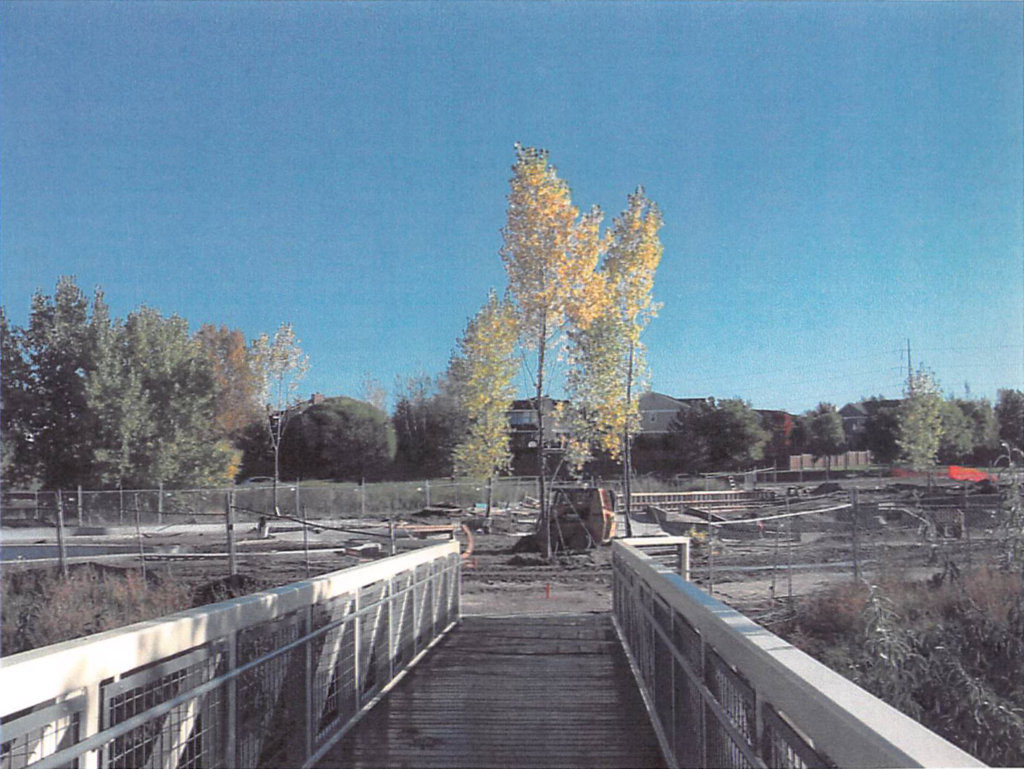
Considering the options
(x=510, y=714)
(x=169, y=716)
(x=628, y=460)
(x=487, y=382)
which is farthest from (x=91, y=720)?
(x=487, y=382)

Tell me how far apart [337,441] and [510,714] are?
854 centimetres

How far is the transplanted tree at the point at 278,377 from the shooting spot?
12307mm

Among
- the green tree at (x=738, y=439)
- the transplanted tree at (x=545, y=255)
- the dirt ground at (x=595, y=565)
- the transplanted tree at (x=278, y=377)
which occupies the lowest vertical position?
the dirt ground at (x=595, y=565)

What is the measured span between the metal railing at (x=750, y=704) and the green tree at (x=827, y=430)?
457 centimetres

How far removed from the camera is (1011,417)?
6332 mm

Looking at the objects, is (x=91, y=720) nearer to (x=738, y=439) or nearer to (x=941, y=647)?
(x=941, y=647)

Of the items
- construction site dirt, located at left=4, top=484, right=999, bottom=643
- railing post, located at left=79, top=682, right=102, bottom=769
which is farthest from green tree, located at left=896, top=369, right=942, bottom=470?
railing post, located at left=79, top=682, right=102, bottom=769

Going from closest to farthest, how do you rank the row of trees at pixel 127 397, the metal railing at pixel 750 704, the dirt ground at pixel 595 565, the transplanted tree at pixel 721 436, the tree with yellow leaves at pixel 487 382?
the metal railing at pixel 750 704, the dirt ground at pixel 595 565, the transplanted tree at pixel 721 436, the row of trees at pixel 127 397, the tree with yellow leaves at pixel 487 382

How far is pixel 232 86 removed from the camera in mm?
9219

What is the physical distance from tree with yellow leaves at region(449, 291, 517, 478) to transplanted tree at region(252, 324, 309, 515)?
298cm

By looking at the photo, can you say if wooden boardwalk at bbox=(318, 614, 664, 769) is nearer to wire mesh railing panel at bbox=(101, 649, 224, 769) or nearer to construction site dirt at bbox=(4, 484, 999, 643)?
wire mesh railing panel at bbox=(101, 649, 224, 769)

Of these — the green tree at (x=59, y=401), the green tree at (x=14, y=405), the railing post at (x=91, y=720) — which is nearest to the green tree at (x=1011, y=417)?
the railing post at (x=91, y=720)

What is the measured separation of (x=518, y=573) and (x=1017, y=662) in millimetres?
7686

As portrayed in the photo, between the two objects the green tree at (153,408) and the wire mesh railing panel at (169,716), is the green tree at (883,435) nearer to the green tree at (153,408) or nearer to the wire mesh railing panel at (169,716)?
the wire mesh railing panel at (169,716)
